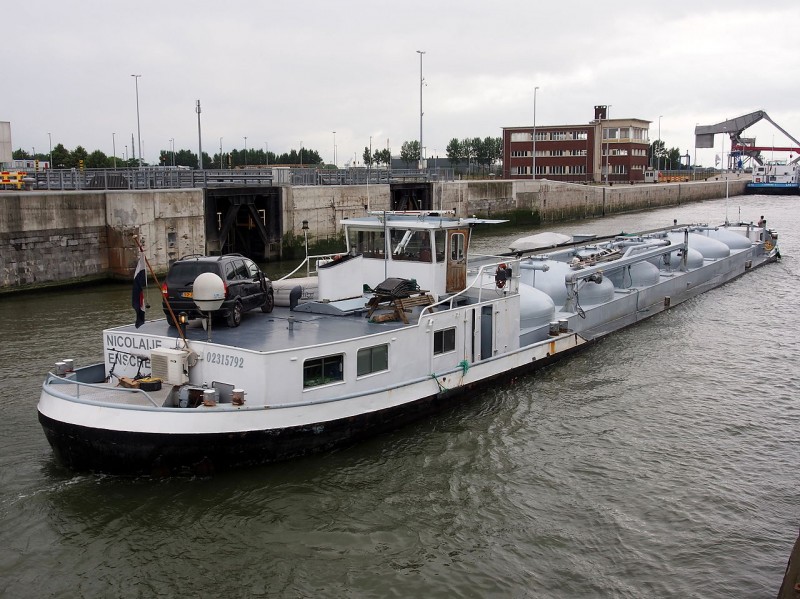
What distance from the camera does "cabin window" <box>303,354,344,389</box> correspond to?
1638 centimetres

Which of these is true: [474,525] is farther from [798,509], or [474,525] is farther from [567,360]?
[567,360]

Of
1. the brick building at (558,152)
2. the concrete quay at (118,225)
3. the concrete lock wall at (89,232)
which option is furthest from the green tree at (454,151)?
the concrete lock wall at (89,232)

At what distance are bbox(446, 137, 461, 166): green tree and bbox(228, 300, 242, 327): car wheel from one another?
119476 mm

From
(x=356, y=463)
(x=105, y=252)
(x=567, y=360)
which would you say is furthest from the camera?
(x=105, y=252)

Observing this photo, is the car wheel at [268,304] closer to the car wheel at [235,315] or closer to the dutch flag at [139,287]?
the car wheel at [235,315]

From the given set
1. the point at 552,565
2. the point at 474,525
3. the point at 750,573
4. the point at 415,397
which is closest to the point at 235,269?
the point at 415,397

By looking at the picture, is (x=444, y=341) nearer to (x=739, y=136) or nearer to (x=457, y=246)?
(x=457, y=246)

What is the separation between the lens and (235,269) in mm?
19859

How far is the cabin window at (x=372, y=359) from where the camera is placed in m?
17.3

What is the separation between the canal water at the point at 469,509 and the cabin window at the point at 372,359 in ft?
5.09

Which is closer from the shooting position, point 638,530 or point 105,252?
point 638,530

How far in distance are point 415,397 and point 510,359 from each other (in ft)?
14.3

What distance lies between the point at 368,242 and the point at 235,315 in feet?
15.7

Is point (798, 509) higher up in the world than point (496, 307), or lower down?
lower down
